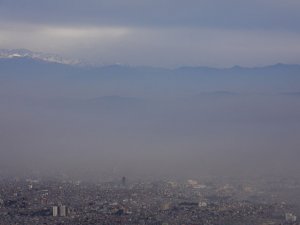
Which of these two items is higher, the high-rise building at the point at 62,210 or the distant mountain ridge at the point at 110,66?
the distant mountain ridge at the point at 110,66

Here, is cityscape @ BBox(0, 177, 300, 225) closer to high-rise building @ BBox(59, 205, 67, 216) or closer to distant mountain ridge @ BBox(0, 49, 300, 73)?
high-rise building @ BBox(59, 205, 67, 216)

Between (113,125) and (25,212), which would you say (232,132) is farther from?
(25,212)

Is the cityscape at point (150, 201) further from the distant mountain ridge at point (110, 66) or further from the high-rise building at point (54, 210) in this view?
the distant mountain ridge at point (110, 66)

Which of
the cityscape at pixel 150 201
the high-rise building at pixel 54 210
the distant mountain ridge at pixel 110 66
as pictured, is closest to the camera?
the cityscape at pixel 150 201

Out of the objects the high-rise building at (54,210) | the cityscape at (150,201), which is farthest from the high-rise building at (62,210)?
the high-rise building at (54,210)

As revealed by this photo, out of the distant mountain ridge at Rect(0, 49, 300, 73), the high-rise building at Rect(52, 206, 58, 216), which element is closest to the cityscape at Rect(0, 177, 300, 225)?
the high-rise building at Rect(52, 206, 58, 216)

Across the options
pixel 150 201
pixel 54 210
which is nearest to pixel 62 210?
pixel 54 210

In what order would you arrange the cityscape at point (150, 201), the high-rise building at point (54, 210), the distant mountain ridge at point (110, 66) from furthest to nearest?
the distant mountain ridge at point (110, 66) → the high-rise building at point (54, 210) → the cityscape at point (150, 201)

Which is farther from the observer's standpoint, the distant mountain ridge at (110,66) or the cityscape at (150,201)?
the distant mountain ridge at (110,66)

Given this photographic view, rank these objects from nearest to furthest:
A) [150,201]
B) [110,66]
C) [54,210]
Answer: [54,210], [150,201], [110,66]

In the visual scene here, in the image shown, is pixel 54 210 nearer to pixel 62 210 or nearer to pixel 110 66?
pixel 62 210

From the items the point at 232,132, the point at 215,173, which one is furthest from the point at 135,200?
the point at 232,132

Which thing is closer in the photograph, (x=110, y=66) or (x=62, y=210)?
(x=62, y=210)
